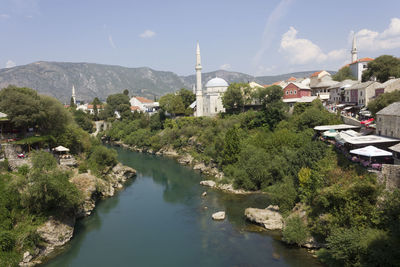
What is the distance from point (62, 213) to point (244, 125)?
24.8 meters

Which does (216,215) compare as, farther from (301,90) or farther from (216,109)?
(216,109)

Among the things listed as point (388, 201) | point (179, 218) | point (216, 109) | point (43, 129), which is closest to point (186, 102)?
point (216, 109)

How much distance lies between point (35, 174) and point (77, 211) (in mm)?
5140

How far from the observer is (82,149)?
3152cm

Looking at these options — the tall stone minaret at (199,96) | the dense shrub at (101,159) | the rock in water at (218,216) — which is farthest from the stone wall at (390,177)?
the tall stone minaret at (199,96)

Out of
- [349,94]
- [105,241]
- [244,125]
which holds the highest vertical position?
[349,94]

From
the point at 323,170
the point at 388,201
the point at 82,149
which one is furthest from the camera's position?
the point at 82,149

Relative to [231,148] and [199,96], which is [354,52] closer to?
[199,96]

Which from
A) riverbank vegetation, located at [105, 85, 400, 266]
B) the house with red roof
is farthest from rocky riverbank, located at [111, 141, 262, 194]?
the house with red roof

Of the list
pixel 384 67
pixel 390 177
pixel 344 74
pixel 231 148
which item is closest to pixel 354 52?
pixel 344 74

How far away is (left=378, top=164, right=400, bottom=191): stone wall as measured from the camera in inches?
570

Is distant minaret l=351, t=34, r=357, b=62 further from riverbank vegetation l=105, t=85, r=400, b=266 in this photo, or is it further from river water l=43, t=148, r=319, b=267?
river water l=43, t=148, r=319, b=267

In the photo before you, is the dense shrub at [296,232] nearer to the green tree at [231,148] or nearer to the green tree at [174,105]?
the green tree at [231,148]

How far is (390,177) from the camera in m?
14.8
